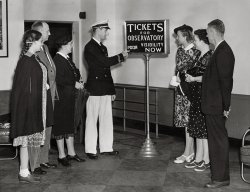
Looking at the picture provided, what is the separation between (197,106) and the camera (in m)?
5.68

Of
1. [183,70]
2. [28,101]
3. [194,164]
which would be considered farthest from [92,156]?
[183,70]

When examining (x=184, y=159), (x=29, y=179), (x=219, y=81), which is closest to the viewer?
(x=219, y=81)

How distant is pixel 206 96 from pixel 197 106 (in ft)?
2.15

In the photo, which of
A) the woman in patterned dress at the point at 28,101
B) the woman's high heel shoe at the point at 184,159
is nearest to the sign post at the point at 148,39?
the woman's high heel shoe at the point at 184,159

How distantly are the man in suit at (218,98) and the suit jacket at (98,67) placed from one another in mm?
1716

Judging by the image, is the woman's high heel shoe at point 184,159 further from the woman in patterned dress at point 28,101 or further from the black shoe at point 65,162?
the woman in patterned dress at point 28,101

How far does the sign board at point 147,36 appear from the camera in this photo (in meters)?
6.50

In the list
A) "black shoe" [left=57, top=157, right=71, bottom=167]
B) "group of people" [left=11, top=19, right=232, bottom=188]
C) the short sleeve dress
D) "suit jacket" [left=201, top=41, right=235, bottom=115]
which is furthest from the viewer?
"black shoe" [left=57, top=157, right=71, bottom=167]

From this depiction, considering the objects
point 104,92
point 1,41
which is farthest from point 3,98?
point 104,92

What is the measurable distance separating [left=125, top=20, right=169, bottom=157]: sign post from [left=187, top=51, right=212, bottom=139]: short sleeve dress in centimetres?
92

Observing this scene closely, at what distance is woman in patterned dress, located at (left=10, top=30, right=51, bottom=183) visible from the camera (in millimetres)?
5184

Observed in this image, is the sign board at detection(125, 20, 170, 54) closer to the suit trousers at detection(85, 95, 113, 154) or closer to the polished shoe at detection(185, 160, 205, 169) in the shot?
the suit trousers at detection(85, 95, 113, 154)

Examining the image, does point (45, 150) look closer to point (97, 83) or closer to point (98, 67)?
point (97, 83)

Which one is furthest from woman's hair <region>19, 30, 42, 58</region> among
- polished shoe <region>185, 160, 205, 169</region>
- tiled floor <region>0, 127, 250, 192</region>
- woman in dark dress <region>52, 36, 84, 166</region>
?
polished shoe <region>185, 160, 205, 169</region>
